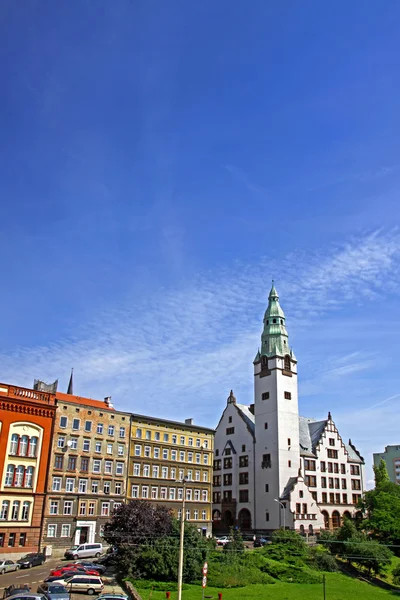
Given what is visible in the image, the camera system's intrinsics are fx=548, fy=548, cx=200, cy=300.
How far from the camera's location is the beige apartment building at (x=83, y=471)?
60875 millimetres

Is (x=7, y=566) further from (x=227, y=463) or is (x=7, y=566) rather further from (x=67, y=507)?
(x=227, y=463)

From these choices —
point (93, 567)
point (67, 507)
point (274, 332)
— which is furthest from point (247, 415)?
point (93, 567)

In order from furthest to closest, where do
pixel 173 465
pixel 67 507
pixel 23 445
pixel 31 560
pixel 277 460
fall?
pixel 277 460
pixel 173 465
pixel 67 507
pixel 23 445
pixel 31 560

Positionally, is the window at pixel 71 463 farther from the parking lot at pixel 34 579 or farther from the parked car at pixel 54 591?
the parked car at pixel 54 591

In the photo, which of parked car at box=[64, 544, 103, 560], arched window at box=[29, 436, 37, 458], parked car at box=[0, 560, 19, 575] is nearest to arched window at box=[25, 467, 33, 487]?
arched window at box=[29, 436, 37, 458]

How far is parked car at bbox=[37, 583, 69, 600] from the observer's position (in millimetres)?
34072

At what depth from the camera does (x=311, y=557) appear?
6259 centimetres

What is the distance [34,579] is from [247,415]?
60.8m

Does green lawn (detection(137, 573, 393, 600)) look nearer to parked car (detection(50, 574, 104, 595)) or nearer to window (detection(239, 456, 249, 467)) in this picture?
parked car (detection(50, 574, 104, 595))

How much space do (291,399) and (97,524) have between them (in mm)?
41954

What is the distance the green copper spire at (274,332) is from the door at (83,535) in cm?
4485

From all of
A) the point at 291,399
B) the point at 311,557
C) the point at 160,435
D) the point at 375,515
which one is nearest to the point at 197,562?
the point at 311,557

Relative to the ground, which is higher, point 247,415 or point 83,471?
point 247,415

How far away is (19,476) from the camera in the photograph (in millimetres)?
58094
